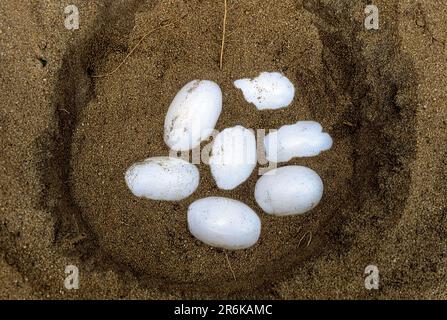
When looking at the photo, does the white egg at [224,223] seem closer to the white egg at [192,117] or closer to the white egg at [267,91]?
the white egg at [192,117]

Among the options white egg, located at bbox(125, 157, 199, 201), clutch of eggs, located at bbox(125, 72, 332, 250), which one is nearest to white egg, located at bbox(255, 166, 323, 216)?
clutch of eggs, located at bbox(125, 72, 332, 250)

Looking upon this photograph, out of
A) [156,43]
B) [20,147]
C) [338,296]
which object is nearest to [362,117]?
[338,296]

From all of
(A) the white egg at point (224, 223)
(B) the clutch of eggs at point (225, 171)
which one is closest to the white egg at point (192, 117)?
(B) the clutch of eggs at point (225, 171)

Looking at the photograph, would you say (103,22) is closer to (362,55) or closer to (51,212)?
(51,212)

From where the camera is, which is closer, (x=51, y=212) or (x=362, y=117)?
(x=51, y=212)

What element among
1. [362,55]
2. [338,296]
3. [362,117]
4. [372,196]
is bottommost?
[338,296]

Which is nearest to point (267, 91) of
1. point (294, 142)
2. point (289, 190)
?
point (294, 142)
